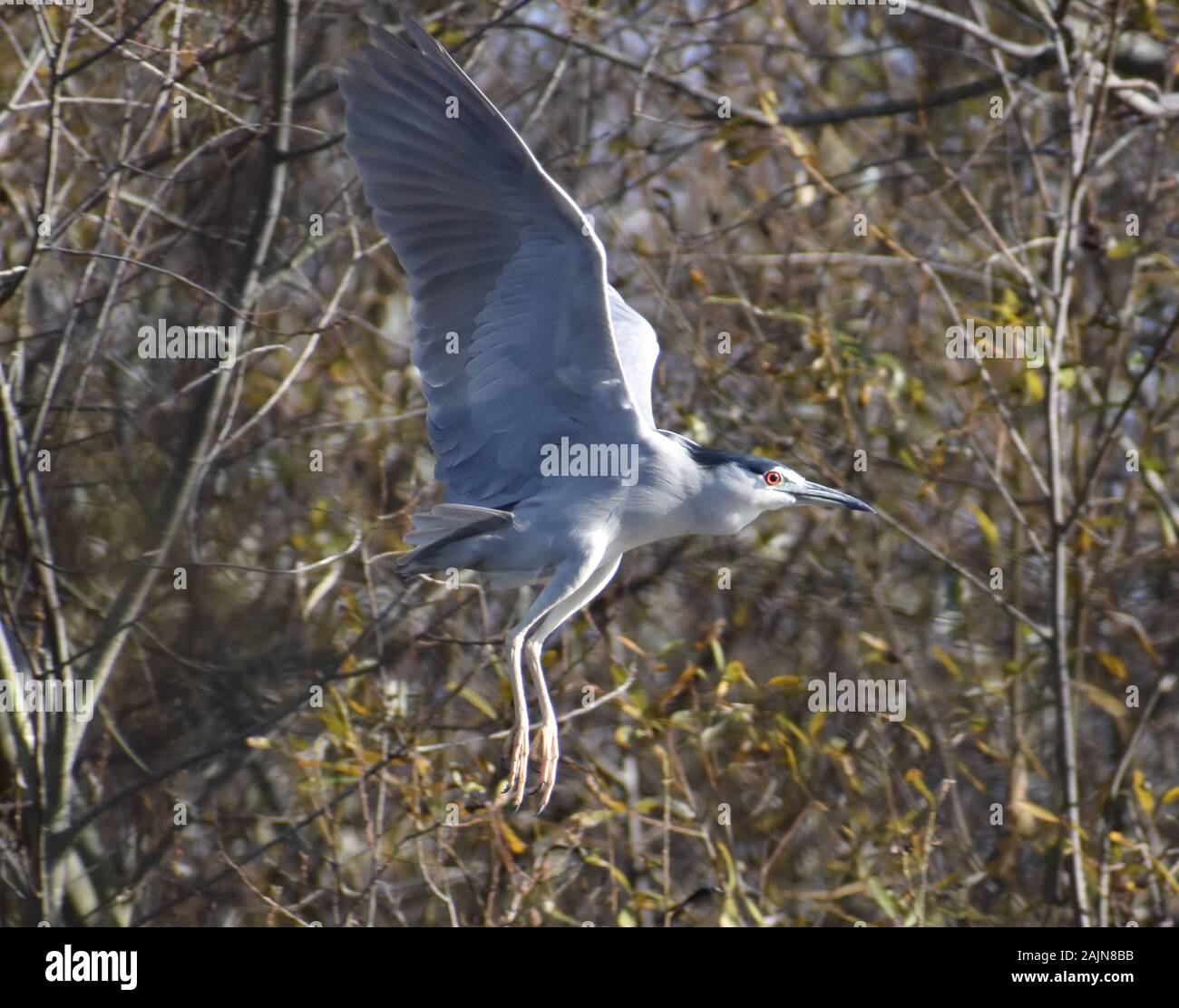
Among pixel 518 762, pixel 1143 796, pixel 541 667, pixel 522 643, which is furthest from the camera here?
pixel 1143 796

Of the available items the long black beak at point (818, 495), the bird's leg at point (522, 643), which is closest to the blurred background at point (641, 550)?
the bird's leg at point (522, 643)

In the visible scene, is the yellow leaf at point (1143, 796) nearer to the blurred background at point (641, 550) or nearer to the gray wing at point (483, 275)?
the blurred background at point (641, 550)

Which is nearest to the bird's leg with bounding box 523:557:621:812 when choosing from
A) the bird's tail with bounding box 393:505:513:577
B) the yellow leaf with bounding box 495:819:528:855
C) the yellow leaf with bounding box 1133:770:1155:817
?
the bird's tail with bounding box 393:505:513:577

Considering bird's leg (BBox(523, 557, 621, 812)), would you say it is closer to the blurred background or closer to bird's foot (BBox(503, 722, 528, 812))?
bird's foot (BBox(503, 722, 528, 812))

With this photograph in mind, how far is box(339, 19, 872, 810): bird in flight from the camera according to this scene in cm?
429

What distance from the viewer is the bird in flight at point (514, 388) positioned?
4.29 m

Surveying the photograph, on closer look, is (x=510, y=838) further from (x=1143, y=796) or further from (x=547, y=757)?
(x=1143, y=796)

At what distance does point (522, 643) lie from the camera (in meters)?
4.44

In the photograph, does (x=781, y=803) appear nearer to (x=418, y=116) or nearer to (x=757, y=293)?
(x=757, y=293)

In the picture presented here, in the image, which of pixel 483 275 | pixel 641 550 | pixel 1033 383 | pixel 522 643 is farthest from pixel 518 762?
pixel 1033 383

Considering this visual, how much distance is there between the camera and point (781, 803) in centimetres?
648

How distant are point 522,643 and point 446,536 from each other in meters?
0.36

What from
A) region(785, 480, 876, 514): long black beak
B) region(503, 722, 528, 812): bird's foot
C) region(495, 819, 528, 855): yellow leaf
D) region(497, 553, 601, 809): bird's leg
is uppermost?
region(785, 480, 876, 514): long black beak

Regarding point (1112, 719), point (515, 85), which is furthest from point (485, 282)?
point (1112, 719)
